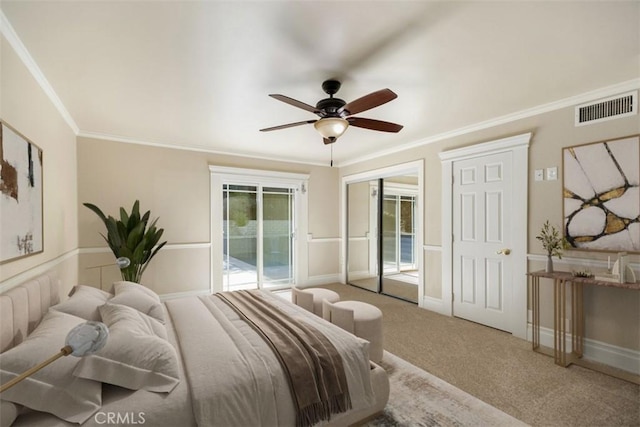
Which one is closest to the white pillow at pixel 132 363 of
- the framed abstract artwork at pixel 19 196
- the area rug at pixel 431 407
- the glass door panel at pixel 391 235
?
the framed abstract artwork at pixel 19 196

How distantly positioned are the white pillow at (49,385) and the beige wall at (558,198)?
3813mm

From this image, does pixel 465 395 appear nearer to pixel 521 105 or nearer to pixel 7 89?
pixel 521 105

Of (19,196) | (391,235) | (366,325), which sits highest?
(19,196)

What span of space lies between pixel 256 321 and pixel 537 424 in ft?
6.54

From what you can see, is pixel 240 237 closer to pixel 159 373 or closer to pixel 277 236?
pixel 277 236

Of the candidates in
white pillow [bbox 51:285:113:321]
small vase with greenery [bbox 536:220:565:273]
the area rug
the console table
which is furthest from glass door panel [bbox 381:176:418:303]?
white pillow [bbox 51:285:113:321]

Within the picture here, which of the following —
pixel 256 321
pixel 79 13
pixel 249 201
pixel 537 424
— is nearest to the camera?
pixel 79 13

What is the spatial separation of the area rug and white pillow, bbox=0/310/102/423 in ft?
5.12

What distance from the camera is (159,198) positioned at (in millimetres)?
4352

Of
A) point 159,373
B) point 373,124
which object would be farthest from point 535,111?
point 159,373

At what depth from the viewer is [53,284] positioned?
7.05 ft

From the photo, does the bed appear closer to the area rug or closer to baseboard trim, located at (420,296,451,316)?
the area rug

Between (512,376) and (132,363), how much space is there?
2799mm

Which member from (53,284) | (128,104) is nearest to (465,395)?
(53,284)
